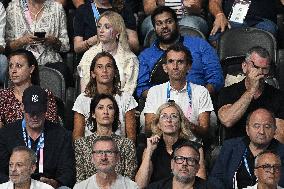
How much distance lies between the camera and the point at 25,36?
1142 cm

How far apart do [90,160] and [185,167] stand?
1.01 meters

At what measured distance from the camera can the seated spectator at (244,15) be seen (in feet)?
39.2

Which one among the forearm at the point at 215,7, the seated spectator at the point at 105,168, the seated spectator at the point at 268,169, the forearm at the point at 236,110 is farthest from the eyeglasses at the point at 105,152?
the forearm at the point at 215,7

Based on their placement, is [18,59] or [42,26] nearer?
[18,59]

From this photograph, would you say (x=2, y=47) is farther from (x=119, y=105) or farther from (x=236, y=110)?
(x=236, y=110)

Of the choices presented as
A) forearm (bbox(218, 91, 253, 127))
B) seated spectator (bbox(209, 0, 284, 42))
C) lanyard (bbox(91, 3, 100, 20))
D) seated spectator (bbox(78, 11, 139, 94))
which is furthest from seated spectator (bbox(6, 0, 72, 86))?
forearm (bbox(218, 91, 253, 127))

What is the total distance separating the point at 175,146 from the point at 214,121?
0.94 m

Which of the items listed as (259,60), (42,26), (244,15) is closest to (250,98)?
(259,60)

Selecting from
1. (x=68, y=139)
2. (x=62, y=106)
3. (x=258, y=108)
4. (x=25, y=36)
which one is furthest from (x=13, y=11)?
(x=258, y=108)

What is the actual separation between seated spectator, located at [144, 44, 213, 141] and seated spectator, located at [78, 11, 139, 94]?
2.39ft

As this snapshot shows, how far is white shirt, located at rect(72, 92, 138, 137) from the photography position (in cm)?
1013

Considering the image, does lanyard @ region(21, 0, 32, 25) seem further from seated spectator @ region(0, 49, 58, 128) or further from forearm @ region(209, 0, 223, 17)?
forearm @ region(209, 0, 223, 17)

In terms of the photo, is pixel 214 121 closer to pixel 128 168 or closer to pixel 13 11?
pixel 128 168

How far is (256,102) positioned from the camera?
1003 cm
